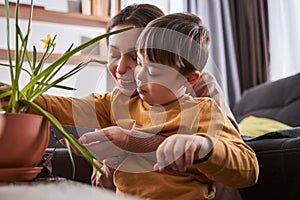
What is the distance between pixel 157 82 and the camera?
110 cm

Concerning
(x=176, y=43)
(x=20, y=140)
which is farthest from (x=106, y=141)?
(x=176, y=43)

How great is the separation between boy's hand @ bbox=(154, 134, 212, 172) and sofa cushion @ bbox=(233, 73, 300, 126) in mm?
1786

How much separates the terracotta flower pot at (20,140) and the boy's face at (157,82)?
0.34 m

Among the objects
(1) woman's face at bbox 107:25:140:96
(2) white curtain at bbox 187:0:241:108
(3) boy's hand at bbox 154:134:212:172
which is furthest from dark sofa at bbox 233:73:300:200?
(2) white curtain at bbox 187:0:241:108

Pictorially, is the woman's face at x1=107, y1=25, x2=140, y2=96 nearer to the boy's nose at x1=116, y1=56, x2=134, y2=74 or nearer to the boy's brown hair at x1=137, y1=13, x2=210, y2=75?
the boy's nose at x1=116, y1=56, x2=134, y2=74

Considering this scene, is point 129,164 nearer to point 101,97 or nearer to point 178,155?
point 101,97

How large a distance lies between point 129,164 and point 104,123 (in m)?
0.20

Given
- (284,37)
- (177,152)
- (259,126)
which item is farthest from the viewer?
(284,37)

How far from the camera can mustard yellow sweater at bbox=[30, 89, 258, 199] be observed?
955mm

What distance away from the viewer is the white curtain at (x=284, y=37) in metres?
3.34

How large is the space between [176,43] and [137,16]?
26cm

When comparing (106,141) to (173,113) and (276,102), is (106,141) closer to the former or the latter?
(173,113)

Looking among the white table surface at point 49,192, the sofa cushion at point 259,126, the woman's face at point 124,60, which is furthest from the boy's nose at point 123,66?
the sofa cushion at point 259,126

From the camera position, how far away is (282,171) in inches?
48.4
